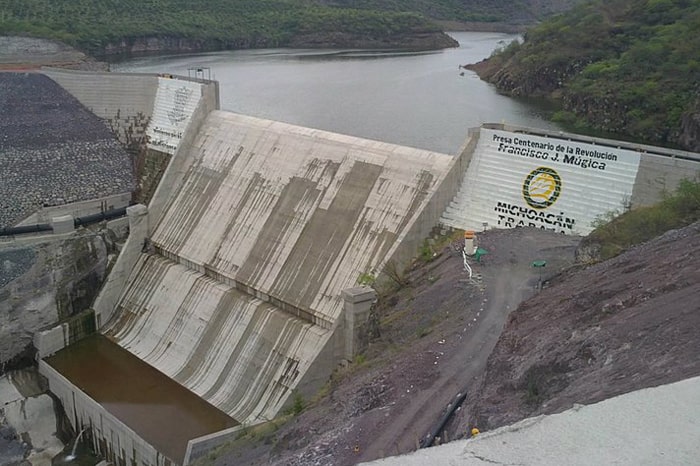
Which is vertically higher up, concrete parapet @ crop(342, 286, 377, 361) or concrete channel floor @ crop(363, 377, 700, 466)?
concrete channel floor @ crop(363, 377, 700, 466)

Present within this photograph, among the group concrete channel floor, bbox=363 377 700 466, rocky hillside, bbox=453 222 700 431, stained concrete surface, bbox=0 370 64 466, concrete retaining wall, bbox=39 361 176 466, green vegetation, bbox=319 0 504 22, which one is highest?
green vegetation, bbox=319 0 504 22

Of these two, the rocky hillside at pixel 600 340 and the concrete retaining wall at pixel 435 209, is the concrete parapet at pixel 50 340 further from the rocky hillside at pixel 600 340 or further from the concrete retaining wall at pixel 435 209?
the rocky hillside at pixel 600 340

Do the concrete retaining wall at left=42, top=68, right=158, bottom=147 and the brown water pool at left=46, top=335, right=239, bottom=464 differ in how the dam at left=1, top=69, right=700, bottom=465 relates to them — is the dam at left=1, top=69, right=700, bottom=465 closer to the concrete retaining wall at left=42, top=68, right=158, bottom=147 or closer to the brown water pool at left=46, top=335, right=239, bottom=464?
the brown water pool at left=46, top=335, right=239, bottom=464

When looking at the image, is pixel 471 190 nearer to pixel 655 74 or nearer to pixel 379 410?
pixel 379 410

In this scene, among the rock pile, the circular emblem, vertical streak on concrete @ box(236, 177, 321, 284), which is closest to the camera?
the circular emblem

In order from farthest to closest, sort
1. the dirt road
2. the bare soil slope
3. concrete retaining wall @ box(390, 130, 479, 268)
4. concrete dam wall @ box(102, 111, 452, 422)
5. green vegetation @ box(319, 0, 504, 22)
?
1. green vegetation @ box(319, 0, 504, 22)
2. concrete dam wall @ box(102, 111, 452, 422)
3. concrete retaining wall @ box(390, 130, 479, 268)
4. the dirt road
5. the bare soil slope

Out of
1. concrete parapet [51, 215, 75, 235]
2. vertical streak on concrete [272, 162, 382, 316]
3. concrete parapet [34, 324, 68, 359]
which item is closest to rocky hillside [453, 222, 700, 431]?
vertical streak on concrete [272, 162, 382, 316]

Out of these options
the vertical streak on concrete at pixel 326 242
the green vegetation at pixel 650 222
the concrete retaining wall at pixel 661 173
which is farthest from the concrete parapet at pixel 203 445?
the concrete retaining wall at pixel 661 173
